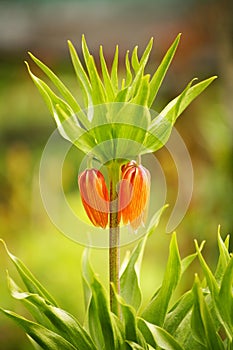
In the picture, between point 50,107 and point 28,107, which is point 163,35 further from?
point 50,107

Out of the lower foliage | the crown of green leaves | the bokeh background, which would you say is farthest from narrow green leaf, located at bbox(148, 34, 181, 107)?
the bokeh background

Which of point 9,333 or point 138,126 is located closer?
point 138,126

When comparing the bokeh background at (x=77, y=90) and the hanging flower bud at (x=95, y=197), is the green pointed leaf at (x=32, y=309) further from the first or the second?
the bokeh background at (x=77, y=90)

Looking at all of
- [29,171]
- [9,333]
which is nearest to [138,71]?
[9,333]

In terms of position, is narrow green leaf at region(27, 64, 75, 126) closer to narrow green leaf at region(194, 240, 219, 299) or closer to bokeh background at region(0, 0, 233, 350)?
narrow green leaf at region(194, 240, 219, 299)

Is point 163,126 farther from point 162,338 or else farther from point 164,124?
point 162,338

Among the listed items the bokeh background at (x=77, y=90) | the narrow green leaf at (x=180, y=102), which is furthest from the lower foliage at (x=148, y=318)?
the bokeh background at (x=77, y=90)

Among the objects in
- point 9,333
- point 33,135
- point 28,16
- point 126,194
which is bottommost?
point 9,333

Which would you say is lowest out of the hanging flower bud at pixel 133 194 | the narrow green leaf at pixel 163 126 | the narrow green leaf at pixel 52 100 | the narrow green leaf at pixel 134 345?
the narrow green leaf at pixel 134 345
